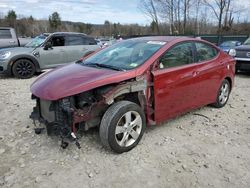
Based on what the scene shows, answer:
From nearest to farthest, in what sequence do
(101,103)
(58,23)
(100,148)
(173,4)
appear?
(101,103), (100,148), (173,4), (58,23)

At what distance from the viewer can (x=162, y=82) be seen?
3.79 m

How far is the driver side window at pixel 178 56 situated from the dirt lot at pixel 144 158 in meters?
1.08

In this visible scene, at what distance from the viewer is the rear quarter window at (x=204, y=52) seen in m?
4.58

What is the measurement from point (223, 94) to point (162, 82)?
2204mm

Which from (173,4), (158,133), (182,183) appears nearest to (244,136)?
(158,133)

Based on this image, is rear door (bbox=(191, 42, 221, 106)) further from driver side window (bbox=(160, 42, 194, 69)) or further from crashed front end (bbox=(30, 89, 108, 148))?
crashed front end (bbox=(30, 89, 108, 148))

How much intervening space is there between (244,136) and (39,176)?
3073 millimetres

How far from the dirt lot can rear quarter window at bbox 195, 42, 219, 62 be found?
1.12 meters

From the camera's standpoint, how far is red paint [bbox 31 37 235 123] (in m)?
3.30

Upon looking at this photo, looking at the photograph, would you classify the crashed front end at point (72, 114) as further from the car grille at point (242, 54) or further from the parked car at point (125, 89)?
the car grille at point (242, 54)

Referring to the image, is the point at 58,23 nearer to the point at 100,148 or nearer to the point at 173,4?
the point at 173,4

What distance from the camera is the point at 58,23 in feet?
194

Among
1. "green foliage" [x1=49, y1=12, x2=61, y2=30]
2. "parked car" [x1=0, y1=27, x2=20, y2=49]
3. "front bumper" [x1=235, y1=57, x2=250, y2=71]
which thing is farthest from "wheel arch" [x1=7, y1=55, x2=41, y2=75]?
"green foliage" [x1=49, y1=12, x2=61, y2=30]

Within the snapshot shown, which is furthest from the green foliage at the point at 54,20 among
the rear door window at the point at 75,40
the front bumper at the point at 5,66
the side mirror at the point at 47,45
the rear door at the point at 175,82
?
the rear door at the point at 175,82
